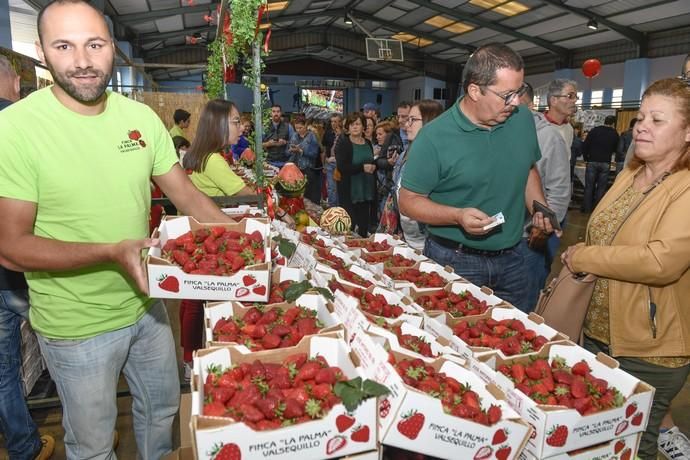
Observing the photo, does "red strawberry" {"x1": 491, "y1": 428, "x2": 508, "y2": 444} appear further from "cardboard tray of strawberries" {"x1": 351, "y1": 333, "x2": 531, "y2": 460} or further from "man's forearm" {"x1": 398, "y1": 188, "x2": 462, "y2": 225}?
"man's forearm" {"x1": 398, "y1": 188, "x2": 462, "y2": 225}

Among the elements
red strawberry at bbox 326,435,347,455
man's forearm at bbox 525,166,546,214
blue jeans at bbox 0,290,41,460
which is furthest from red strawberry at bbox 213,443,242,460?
man's forearm at bbox 525,166,546,214

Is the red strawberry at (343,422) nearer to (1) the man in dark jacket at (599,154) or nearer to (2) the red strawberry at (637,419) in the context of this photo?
(2) the red strawberry at (637,419)

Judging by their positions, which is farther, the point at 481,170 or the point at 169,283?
the point at 481,170

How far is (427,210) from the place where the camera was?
2.20m

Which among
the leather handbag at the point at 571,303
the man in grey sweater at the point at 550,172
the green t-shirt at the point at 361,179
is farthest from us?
the green t-shirt at the point at 361,179

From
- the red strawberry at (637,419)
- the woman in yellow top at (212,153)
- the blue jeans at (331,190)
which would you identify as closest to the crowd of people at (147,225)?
the red strawberry at (637,419)

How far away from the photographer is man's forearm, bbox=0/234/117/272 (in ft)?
4.44

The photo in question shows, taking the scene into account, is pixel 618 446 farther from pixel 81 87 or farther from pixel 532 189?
pixel 81 87

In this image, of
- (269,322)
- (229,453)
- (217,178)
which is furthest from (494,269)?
(217,178)

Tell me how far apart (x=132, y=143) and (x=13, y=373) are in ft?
4.66

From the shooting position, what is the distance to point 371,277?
7.52 feet

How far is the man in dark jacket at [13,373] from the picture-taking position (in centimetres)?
219

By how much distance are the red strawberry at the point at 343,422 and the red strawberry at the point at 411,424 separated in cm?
13

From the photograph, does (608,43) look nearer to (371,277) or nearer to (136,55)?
(136,55)
